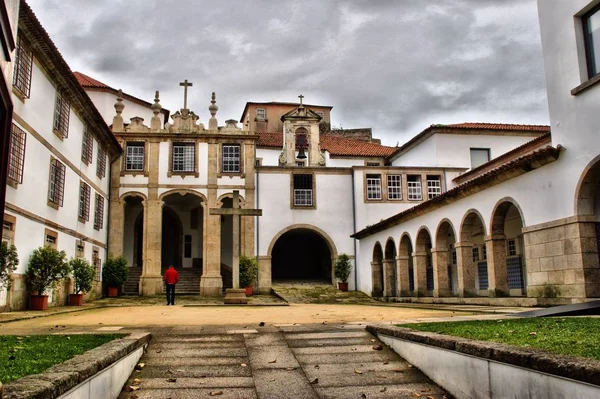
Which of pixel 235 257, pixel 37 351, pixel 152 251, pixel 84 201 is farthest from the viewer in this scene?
pixel 152 251

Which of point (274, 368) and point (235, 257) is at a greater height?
point (235, 257)

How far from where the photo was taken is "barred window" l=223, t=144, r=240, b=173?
92.2ft

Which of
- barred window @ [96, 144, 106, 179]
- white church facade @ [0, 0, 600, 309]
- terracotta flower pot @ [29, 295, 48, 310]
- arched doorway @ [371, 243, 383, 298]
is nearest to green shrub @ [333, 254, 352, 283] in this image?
white church facade @ [0, 0, 600, 309]

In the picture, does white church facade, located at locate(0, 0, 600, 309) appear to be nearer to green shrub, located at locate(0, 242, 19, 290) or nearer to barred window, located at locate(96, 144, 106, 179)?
barred window, located at locate(96, 144, 106, 179)

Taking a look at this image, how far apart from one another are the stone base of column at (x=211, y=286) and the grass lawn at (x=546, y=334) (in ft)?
66.0

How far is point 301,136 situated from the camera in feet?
108

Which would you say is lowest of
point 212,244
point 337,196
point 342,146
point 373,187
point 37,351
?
point 37,351

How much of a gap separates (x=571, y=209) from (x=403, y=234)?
10.2m

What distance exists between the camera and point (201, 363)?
5777mm

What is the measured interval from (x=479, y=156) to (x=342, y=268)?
9972 millimetres

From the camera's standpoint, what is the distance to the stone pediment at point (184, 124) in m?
27.9

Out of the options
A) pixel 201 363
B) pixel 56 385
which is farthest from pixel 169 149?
pixel 56 385

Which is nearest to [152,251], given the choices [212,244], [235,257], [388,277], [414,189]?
[212,244]

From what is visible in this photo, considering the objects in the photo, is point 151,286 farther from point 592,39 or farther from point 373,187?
point 592,39
